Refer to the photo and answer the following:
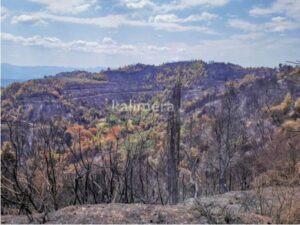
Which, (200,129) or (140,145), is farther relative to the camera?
(200,129)

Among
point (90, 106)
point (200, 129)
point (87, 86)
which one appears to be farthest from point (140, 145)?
point (87, 86)

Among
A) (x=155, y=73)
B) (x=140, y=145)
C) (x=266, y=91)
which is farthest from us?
(x=155, y=73)

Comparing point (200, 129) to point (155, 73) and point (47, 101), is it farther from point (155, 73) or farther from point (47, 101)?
point (155, 73)

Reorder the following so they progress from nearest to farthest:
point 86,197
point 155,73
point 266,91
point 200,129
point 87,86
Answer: point 86,197
point 200,129
point 266,91
point 87,86
point 155,73

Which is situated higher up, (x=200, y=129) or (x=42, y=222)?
(x=42, y=222)

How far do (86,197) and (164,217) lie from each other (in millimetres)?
2395

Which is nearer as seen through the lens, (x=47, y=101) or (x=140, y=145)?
(x=140, y=145)

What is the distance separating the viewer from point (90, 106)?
330 feet

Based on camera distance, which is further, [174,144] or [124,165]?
[174,144]

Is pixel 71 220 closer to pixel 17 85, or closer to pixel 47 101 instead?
pixel 47 101

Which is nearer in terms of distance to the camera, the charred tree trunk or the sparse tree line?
the sparse tree line

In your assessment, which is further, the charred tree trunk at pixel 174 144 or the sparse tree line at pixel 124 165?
the charred tree trunk at pixel 174 144

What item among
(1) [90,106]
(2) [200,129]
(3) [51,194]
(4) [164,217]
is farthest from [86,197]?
(1) [90,106]

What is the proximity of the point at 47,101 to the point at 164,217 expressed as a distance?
88.7 meters
